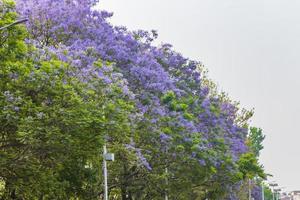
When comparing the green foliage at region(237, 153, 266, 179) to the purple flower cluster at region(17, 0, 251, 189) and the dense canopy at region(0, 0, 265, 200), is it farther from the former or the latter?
the purple flower cluster at region(17, 0, 251, 189)

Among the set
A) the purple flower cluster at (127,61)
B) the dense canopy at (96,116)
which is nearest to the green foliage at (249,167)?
the dense canopy at (96,116)

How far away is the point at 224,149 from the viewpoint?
32844 mm

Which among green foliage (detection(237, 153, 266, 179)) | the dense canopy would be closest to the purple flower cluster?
the dense canopy

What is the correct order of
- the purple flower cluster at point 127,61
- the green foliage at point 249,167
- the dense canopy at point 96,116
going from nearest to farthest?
1. the dense canopy at point 96,116
2. the purple flower cluster at point 127,61
3. the green foliage at point 249,167

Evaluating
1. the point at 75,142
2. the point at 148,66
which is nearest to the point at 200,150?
the point at 148,66

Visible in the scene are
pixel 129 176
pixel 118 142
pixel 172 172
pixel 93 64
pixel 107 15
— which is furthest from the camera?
pixel 172 172

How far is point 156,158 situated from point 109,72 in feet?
27.0

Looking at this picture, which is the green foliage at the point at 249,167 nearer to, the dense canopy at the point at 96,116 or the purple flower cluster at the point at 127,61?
the dense canopy at the point at 96,116

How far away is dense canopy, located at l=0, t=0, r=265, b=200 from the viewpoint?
650 inches

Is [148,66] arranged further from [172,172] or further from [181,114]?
[172,172]

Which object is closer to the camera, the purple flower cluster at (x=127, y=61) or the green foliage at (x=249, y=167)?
the purple flower cluster at (x=127, y=61)

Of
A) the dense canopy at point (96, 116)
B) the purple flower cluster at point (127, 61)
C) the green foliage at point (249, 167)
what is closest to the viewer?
the dense canopy at point (96, 116)

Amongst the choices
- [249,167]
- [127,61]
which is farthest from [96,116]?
[249,167]

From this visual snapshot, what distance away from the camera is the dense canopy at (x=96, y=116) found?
1652 centimetres
